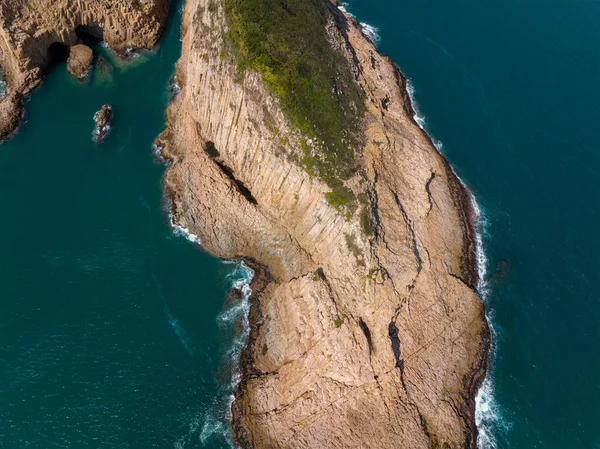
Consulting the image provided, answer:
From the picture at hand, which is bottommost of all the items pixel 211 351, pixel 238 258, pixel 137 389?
pixel 137 389

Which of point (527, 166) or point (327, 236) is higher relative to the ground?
point (527, 166)

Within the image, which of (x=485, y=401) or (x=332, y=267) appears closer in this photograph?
(x=485, y=401)

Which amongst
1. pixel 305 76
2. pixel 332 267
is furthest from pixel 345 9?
pixel 332 267

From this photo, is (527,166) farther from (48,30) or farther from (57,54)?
(48,30)

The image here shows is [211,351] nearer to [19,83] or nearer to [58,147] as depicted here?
[58,147]

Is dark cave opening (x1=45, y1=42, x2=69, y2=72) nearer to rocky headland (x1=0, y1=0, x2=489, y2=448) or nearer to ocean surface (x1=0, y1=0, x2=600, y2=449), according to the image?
ocean surface (x1=0, y1=0, x2=600, y2=449)

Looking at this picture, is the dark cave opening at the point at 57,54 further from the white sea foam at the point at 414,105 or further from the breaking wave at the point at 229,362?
the white sea foam at the point at 414,105

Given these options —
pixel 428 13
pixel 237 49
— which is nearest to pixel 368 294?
pixel 237 49
